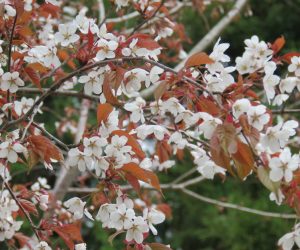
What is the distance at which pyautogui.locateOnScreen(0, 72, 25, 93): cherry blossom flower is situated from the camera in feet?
4.67

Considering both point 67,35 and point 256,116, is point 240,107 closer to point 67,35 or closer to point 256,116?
point 256,116

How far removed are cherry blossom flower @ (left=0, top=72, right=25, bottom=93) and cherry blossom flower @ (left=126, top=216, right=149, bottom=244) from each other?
0.46 metres

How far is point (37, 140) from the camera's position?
1312 millimetres

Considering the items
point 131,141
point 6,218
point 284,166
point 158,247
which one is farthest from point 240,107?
point 6,218

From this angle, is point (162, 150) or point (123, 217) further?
point (162, 150)

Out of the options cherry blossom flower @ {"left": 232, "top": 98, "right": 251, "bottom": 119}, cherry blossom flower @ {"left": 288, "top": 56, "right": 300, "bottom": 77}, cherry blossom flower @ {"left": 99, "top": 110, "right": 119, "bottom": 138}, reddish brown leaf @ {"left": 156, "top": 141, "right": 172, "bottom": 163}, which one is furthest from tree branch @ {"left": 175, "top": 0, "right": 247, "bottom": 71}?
cherry blossom flower @ {"left": 232, "top": 98, "right": 251, "bottom": 119}

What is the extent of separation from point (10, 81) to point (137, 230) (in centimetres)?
49

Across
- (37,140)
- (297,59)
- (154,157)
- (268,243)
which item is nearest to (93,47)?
(37,140)

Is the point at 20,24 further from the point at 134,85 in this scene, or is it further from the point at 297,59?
the point at 297,59

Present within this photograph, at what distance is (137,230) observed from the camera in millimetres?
1320

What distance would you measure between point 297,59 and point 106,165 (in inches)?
20.9

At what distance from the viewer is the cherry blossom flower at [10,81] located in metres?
1.42

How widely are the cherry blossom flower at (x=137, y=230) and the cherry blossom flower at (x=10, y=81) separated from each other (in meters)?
0.46

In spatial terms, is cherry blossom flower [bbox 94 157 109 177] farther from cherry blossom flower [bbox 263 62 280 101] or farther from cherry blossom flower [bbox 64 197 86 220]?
cherry blossom flower [bbox 263 62 280 101]
